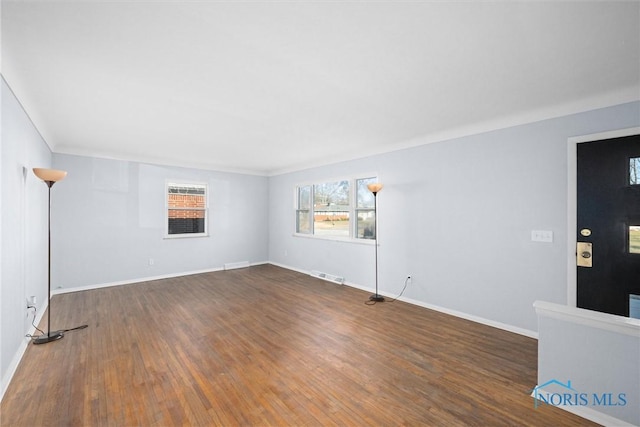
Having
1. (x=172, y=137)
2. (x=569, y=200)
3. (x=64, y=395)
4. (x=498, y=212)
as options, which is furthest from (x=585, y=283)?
(x=172, y=137)

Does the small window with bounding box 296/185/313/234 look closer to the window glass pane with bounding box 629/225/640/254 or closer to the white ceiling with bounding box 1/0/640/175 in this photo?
the white ceiling with bounding box 1/0/640/175

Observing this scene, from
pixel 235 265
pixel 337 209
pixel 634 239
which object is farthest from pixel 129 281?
pixel 634 239

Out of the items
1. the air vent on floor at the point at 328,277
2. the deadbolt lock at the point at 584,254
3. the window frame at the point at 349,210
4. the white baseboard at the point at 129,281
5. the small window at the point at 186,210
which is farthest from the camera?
the small window at the point at 186,210

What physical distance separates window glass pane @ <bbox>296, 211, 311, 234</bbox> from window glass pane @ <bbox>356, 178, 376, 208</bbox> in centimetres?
168

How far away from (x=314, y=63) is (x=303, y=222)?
4.84 m

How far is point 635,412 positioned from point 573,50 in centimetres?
252

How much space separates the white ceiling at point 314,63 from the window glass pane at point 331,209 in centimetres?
200

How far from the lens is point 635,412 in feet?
5.65

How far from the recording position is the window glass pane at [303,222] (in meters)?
6.52

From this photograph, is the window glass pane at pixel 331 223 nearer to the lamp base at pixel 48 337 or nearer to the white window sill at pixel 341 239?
the white window sill at pixel 341 239

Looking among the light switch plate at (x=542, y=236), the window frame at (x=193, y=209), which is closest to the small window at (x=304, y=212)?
the window frame at (x=193, y=209)

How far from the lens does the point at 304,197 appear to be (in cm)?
662

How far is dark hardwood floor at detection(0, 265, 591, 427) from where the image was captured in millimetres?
1861

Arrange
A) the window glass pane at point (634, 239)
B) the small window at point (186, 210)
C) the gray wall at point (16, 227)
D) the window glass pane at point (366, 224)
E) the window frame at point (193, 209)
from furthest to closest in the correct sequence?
the small window at point (186, 210) → the window frame at point (193, 209) → the window glass pane at point (366, 224) → the window glass pane at point (634, 239) → the gray wall at point (16, 227)
